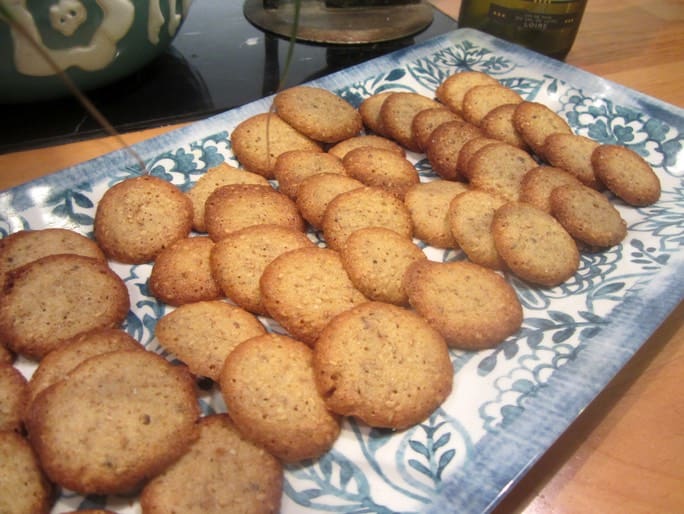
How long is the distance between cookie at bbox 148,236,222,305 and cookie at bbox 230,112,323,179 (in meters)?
0.23

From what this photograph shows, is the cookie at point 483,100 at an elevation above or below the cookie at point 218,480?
above

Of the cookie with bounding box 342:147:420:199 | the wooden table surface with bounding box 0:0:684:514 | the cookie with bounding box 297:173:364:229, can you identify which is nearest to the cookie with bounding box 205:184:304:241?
the cookie with bounding box 297:173:364:229

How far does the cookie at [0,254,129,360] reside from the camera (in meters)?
0.66

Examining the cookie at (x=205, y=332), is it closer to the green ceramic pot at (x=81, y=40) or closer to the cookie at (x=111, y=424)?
the cookie at (x=111, y=424)

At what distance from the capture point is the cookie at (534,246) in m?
0.77

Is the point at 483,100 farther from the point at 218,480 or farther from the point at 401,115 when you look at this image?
the point at 218,480

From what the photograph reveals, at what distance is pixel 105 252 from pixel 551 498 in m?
0.65

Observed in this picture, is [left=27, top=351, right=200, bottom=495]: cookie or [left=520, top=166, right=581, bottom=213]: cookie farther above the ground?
[left=520, top=166, right=581, bottom=213]: cookie

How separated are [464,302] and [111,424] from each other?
43cm

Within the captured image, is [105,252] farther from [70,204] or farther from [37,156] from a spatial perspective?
[37,156]

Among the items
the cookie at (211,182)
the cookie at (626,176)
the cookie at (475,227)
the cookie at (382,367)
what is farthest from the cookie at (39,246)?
the cookie at (626,176)

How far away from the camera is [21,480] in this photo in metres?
0.53

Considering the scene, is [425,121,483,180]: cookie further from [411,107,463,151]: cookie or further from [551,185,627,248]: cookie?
[551,185,627,248]: cookie

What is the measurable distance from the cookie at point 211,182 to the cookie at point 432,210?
0.80 feet
